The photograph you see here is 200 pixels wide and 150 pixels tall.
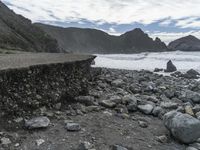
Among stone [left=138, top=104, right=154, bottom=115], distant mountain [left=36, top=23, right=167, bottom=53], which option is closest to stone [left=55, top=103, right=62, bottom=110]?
stone [left=138, top=104, right=154, bottom=115]

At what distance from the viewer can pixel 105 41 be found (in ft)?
284

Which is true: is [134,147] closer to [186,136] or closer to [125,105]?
[186,136]

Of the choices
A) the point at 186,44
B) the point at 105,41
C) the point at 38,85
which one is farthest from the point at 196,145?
the point at 105,41

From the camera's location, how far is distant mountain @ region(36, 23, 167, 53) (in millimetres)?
80812

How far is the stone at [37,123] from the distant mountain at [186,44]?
235ft

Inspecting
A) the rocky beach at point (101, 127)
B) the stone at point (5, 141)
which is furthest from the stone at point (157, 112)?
the stone at point (5, 141)

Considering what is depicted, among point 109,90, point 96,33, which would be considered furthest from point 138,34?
point 109,90

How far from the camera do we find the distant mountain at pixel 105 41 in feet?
265

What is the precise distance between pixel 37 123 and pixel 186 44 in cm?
7616

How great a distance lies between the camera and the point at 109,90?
9.45 m

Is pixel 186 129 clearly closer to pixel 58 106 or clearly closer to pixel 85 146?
pixel 85 146

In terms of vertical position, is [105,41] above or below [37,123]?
above

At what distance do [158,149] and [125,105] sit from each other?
238 cm

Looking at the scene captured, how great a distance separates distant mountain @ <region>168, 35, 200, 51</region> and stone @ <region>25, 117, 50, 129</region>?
235 ft
